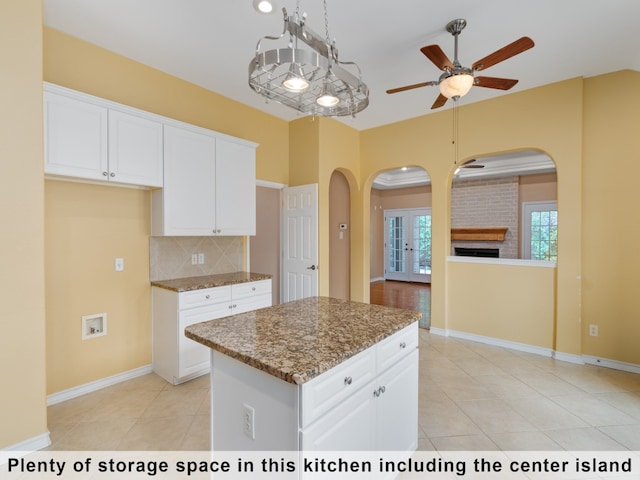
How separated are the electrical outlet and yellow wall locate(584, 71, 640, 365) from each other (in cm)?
375

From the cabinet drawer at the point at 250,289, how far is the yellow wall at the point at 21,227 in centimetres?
152

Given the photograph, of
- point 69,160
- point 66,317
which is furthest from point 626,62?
point 66,317

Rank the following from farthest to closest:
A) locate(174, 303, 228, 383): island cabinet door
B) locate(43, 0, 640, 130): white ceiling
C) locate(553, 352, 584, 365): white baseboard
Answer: locate(553, 352, 584, 365): white baseboard < locate(174, 303, 228, 383): island cabinet door < locate(43, 0, 640, 130): white ceiling

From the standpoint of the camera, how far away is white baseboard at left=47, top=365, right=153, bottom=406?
8.18 feet

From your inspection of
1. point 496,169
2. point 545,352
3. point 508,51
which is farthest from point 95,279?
point 496,169

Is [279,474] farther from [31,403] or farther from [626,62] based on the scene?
[626,62]

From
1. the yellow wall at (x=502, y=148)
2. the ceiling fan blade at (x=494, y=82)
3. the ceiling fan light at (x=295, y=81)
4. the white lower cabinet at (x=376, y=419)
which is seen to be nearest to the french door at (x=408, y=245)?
the yellow wall at (x=502, y=148)

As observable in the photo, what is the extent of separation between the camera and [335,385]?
49.6 inches

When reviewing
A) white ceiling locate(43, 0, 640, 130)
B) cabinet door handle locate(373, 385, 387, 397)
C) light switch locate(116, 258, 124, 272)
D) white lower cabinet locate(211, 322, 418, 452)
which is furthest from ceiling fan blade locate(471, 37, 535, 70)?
light switch locate(116, 258, 124, 272)

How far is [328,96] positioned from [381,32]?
1.43 meters

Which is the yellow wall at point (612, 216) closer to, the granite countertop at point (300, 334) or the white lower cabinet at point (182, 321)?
the granite countertop at point (300, 334)

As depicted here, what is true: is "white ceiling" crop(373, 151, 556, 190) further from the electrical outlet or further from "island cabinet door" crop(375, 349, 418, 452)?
the electrical outlet

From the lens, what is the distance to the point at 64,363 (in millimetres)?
2541

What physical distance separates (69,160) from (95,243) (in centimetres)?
75
